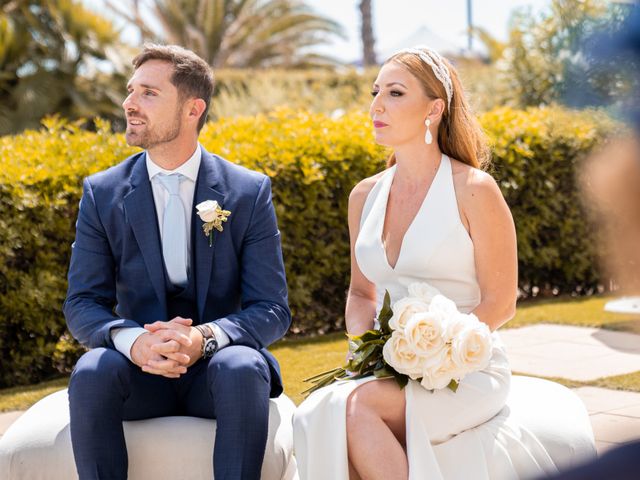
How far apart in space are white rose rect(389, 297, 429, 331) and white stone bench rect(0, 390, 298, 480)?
711mm

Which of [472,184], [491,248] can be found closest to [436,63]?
[472,184]

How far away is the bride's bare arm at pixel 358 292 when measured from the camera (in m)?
3.63

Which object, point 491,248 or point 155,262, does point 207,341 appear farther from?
point 491,248

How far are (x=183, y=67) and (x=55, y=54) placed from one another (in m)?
19.6

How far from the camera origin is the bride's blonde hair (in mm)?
3557

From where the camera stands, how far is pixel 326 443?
3000 millimetres

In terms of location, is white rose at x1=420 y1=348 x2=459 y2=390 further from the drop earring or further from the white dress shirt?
the white dress shirt

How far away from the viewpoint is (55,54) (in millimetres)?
22297

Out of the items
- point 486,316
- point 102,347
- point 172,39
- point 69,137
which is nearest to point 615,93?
point 486,316

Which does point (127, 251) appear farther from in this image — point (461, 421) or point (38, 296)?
point (38, 296)

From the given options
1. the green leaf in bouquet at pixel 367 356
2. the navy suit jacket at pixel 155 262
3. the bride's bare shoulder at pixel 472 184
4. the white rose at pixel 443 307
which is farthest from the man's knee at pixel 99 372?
the bride's bare shoulder at pixel 472 184

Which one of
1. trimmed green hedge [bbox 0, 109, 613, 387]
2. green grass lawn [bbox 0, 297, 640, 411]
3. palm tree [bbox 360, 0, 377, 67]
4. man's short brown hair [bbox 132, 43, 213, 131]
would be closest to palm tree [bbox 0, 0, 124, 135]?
palm tree [bbox 360, 0, 377, 67]

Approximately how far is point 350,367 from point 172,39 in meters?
26.1

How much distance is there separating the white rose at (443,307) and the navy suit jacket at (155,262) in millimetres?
758
